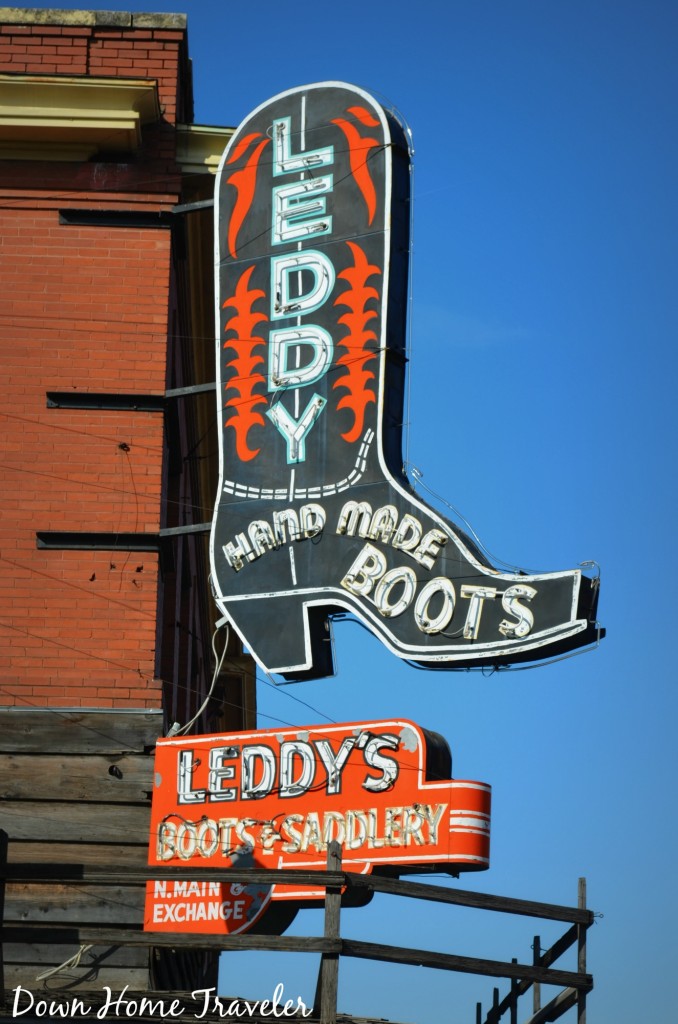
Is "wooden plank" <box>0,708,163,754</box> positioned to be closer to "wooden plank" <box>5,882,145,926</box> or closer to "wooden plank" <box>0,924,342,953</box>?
"wooden plank" <box>5,882,145,926</box>

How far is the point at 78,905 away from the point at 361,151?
24.5ft

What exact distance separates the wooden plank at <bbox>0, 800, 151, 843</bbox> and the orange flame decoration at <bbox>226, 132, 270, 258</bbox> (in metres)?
5.50

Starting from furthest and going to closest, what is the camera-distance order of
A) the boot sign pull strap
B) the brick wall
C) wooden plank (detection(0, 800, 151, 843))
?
Result: the brick wall
wooden plank (detection(0, 800, 151, 843))
the boot sign pull strap

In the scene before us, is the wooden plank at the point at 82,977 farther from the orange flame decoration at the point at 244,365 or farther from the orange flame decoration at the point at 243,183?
the orange flame decoration at the point at 243,183

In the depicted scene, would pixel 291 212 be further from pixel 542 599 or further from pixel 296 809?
pixel 296 809

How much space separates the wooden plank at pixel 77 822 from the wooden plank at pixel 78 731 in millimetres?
526

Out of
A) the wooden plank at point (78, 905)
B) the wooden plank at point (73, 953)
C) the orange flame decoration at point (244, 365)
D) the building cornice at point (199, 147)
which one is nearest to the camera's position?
the wooden plank at point (73, 953)

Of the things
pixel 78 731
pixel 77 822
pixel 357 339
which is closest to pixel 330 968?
pixel 77 822

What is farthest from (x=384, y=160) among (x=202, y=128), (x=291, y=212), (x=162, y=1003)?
(x=162, y=1003)

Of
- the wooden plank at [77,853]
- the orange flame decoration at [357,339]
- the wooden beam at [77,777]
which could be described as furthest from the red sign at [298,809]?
the orange flame decoration at [357,339]

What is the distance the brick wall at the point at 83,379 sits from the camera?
15.2 m

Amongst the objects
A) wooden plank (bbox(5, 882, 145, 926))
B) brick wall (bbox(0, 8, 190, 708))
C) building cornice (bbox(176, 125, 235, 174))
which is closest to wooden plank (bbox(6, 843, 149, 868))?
wooden plank (bbox(5, 882, 145, 926))

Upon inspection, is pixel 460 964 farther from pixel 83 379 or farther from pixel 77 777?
pixel 83 379

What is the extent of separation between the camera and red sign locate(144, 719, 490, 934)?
12.6 m
